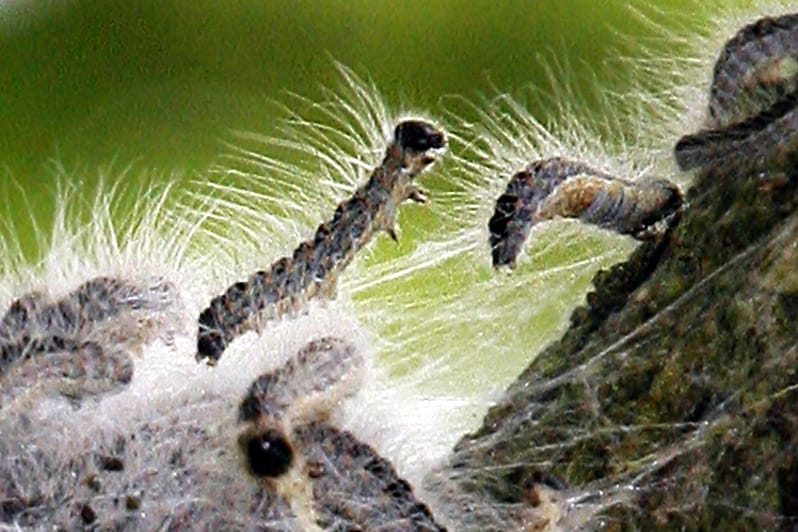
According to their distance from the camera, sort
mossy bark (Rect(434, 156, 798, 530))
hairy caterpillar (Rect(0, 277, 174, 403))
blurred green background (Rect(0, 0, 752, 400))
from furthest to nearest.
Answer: blurred green background (Rect(0, 0, 752, 400)) → hairy caterpillar (Rect(0, 277, 174, 403)) → mossy bark (Rect(434, 156, 798, 530))

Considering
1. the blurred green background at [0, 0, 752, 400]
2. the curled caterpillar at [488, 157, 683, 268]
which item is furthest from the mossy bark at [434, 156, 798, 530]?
the blurred green background at [0, 0, 752, 400]

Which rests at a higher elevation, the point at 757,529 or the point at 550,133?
the point at 550,133

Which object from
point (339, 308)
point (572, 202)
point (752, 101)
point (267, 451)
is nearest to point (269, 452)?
point (267, 451)

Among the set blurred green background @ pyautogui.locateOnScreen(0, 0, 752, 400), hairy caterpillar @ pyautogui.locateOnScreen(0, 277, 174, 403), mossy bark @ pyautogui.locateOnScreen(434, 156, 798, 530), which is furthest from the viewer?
blurred green background @ pyautogui.locateOnScreen(0, 0, 752, 400)

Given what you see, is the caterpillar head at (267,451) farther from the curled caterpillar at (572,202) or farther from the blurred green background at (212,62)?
the blurred green background at (212,62)

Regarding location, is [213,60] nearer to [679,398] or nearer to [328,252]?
[328,252]

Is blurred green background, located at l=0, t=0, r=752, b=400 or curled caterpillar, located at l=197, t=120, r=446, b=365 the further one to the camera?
blurred green background, located at l=0, t=0, r=752, b=400

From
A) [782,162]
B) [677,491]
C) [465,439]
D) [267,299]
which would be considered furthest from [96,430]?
[782,162]

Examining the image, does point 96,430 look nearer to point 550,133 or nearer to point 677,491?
point 677,491

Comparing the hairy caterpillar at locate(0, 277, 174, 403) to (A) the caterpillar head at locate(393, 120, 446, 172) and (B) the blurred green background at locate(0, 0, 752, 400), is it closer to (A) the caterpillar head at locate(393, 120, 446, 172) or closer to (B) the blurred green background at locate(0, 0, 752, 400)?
(A) the caterpillar head at locate(393, 120, 446, 172)
